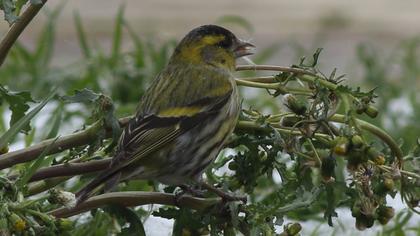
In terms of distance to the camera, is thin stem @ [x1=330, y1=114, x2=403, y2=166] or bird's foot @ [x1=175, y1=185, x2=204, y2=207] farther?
bird's foot @ [x1=175, y1=185, x2=204, y2=207]

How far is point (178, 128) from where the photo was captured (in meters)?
3.65

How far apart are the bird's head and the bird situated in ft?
0.06

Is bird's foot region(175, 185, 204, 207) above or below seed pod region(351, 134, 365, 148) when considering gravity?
below

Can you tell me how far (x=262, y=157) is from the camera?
3375mm

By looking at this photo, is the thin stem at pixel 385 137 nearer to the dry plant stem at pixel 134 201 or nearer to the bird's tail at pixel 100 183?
the dry plant stem at pixel 134 201

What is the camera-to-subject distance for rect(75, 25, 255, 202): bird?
11.2 ft

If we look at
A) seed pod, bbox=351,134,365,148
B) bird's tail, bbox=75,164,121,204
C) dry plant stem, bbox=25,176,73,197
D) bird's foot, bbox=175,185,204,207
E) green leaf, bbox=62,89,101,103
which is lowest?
bird's foot, bbox=175,185,204,207

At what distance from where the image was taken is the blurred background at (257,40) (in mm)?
6027

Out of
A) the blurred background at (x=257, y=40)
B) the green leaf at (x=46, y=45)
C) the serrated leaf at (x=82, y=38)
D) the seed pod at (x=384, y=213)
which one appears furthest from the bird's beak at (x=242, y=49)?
the green leaf at (x=46, y=45)

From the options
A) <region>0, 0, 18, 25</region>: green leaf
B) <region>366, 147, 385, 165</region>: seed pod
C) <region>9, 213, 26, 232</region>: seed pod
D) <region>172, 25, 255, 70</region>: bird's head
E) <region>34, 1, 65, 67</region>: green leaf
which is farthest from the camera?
<region>34, 1, 65, 67</region>: green leaf

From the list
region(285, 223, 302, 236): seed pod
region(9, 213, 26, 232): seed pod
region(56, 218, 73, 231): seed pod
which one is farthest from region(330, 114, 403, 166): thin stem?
region(9, 213, 26, 232): seed pod

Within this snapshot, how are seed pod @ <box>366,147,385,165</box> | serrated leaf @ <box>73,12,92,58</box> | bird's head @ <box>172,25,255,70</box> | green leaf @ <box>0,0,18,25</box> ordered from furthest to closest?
serrated leaf @ <box>73,12,92,58</box>
bird's head @ <box>172,25,255,70</box>
green leaf @ <box>0,0,18,25</box>
seed pod @ <box>366,147,385,165</box>

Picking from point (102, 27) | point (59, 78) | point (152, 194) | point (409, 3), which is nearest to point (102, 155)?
point (152, 194)

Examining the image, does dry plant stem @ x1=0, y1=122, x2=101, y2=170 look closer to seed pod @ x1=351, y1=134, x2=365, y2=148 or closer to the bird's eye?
seed pod @ x1=351, y1=134, x2=365, y2=148
